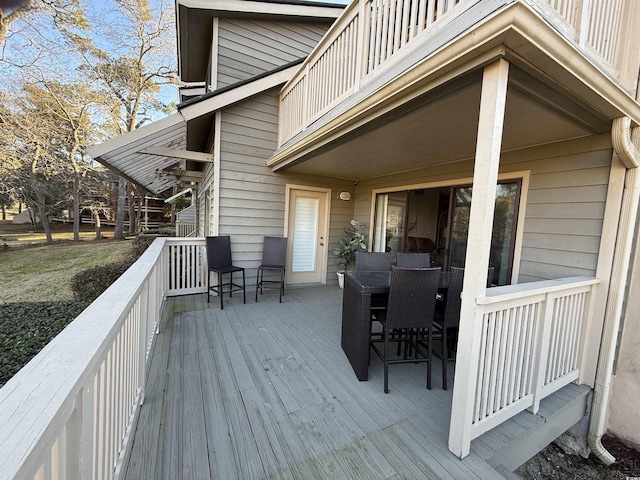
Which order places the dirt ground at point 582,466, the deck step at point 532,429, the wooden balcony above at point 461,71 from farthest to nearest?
the dirt ground at point 582,466 → the deck step at point 532,429 → the wooden balcony above at point 461,71

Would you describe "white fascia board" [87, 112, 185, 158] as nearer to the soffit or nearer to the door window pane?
the soffit

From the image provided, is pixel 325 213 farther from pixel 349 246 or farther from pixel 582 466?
pixel 582 466

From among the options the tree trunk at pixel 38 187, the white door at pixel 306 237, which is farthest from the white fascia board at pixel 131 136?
the tree trunk at pixel 38 187

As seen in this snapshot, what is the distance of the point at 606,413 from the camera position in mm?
2510

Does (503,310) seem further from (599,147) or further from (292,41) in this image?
(292,41)

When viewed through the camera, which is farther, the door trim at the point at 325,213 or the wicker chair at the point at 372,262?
the door trim at the point at 325,213

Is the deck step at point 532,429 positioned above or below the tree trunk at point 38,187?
below

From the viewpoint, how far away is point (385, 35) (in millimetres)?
2453

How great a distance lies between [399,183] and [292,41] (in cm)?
371

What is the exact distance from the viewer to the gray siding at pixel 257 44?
4949 millimetres

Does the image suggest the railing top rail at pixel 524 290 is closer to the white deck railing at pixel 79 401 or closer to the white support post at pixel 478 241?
the white support post at pixel 478 241

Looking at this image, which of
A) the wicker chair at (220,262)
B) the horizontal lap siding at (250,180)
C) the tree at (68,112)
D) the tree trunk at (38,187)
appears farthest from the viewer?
the tree trunk at (38,187)

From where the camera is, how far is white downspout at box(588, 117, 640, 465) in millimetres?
2121

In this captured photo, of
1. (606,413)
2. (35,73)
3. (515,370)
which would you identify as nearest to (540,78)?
(515,370)
